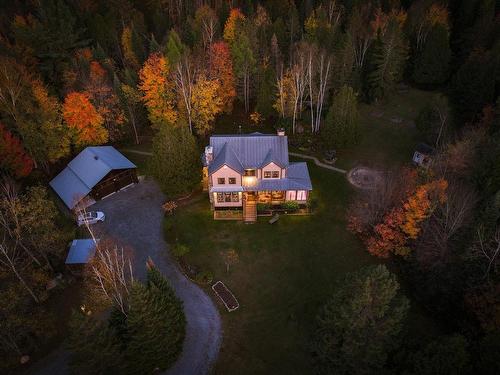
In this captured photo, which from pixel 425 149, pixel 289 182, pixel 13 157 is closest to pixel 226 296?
pixel 289 182

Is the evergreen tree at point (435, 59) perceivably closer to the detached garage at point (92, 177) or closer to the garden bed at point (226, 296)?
the detached garage at point (92, 177)

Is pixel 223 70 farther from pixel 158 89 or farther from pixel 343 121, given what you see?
pixel 343 121

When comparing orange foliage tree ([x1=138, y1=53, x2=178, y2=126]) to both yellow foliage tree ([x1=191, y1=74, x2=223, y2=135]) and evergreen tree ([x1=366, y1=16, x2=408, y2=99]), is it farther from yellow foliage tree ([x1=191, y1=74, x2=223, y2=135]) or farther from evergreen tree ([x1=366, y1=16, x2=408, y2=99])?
evergreen tree ([x1=366, y1=16, x2=408, y2=99])

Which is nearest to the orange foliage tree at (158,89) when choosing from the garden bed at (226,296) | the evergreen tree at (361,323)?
the garden bed at (226,296)

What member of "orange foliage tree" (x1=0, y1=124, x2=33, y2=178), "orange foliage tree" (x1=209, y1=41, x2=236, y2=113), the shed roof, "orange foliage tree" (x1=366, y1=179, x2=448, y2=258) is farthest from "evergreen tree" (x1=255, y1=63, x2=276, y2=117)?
"orange foliage tree" (x1=0, y1=124, x2=33, y2=178)

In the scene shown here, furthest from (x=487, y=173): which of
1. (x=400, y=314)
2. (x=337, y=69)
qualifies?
(x=337, y=69)

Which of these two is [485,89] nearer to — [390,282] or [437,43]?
[437,43]

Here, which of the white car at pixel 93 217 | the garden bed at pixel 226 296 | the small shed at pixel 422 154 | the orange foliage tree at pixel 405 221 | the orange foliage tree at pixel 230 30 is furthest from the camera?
the orange foliage tree at pixel 230 30
